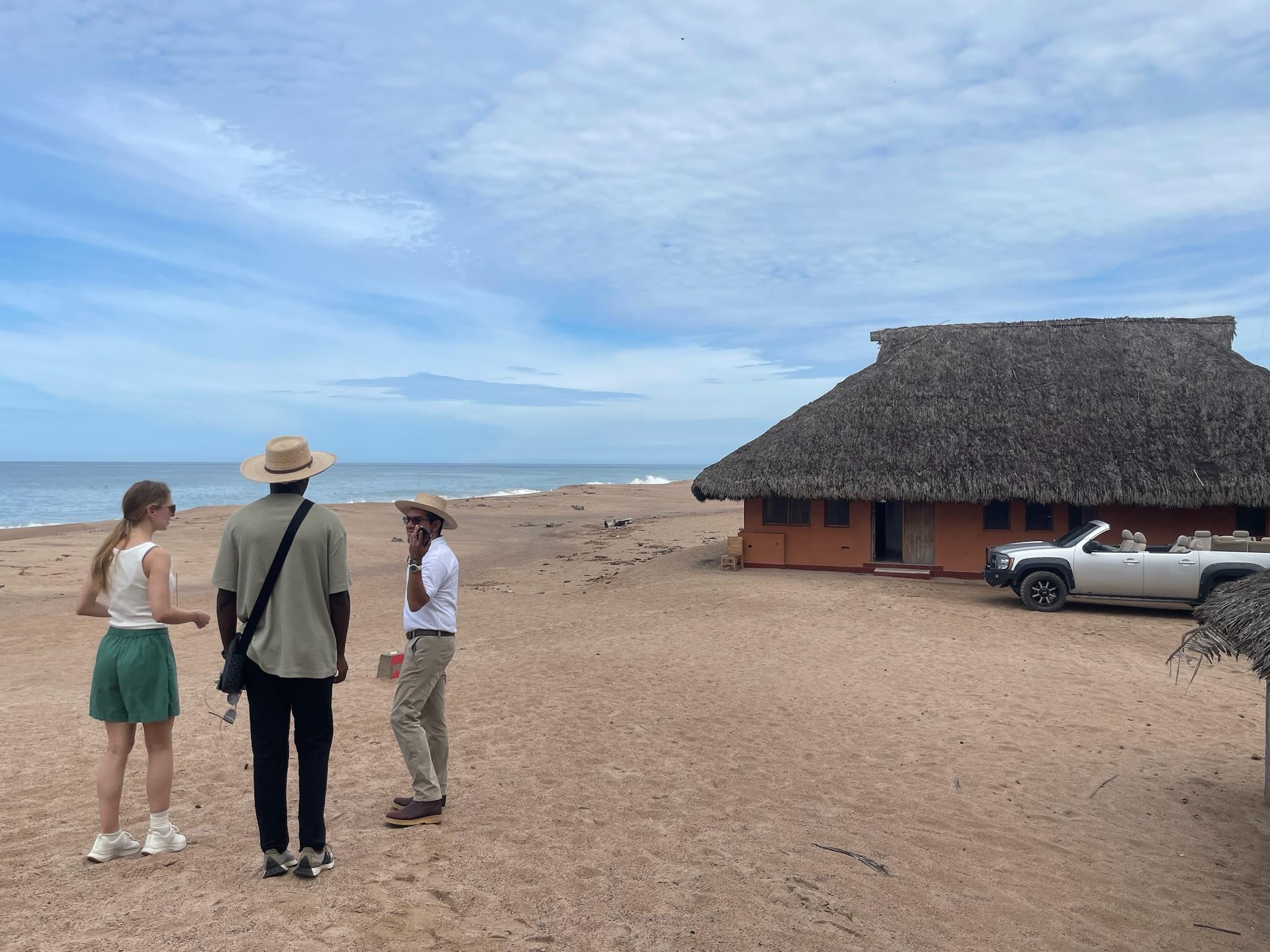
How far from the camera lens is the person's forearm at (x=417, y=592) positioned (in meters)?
4.52

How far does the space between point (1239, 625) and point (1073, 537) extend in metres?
8.70

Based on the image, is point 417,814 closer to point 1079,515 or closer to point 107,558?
point 107,558

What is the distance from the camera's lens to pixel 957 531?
16.6 m

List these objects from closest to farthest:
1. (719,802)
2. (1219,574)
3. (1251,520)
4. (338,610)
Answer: (338,610) < (719,802) < (1219,574) < (1251,520)

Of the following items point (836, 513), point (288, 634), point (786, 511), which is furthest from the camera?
point (786, 511)

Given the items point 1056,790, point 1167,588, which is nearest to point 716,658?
point 1056,790

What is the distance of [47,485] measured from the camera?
3172 inches

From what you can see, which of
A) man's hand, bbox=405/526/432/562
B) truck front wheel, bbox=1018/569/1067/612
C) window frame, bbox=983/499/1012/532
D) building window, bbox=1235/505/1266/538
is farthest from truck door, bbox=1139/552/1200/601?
man's hand, bbox=405/526/432/562

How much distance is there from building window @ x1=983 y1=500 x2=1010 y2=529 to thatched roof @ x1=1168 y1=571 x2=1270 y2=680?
10607mm

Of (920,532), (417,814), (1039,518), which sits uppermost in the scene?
(1039,518)

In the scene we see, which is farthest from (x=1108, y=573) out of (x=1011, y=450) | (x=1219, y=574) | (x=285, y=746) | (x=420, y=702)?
(x=285, y=746)

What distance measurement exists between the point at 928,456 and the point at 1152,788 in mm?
10830

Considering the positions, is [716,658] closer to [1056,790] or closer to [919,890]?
Result: [1056,790]

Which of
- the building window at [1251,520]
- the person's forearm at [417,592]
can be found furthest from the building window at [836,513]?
the person's forearm at [417,592]
